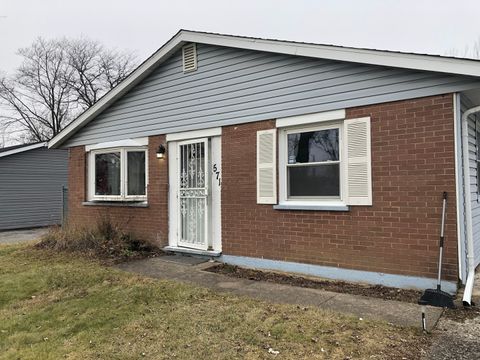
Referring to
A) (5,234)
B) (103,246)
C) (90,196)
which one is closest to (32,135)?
(5,234)

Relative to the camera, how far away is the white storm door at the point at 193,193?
7984 millimetres

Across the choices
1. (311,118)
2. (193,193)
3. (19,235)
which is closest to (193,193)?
(193,193)

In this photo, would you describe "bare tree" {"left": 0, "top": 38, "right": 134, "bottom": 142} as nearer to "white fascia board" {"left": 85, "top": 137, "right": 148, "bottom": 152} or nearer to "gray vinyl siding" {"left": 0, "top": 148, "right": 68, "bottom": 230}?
"gray vinyl siding" {"left": 0, "top": 148, "right": 68, "bottom": 230}

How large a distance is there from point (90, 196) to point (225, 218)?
4765mm

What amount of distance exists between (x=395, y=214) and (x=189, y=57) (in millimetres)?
5186

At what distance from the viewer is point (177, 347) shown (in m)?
3.77

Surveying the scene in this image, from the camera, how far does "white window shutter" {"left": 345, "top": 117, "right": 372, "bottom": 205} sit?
579cm

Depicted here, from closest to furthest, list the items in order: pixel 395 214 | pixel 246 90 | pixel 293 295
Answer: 1. pixel 293 295
2. pixel 395 214
3. pixel 246 90

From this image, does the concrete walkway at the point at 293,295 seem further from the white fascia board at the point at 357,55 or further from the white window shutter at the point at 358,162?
the white fascia board at the point at 357,55

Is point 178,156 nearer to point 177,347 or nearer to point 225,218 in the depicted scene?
point 225,218

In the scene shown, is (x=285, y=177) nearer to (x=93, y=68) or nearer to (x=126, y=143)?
(x=126, y=143)

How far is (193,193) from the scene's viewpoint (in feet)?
26.9

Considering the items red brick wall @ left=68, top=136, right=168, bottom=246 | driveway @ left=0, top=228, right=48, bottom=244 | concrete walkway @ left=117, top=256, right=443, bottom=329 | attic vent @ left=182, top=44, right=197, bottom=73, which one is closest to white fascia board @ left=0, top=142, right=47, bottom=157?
driveway @ left=0, top=228, right=48, bottom=244

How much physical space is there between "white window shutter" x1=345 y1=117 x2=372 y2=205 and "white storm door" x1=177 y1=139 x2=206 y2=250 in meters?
3.01
